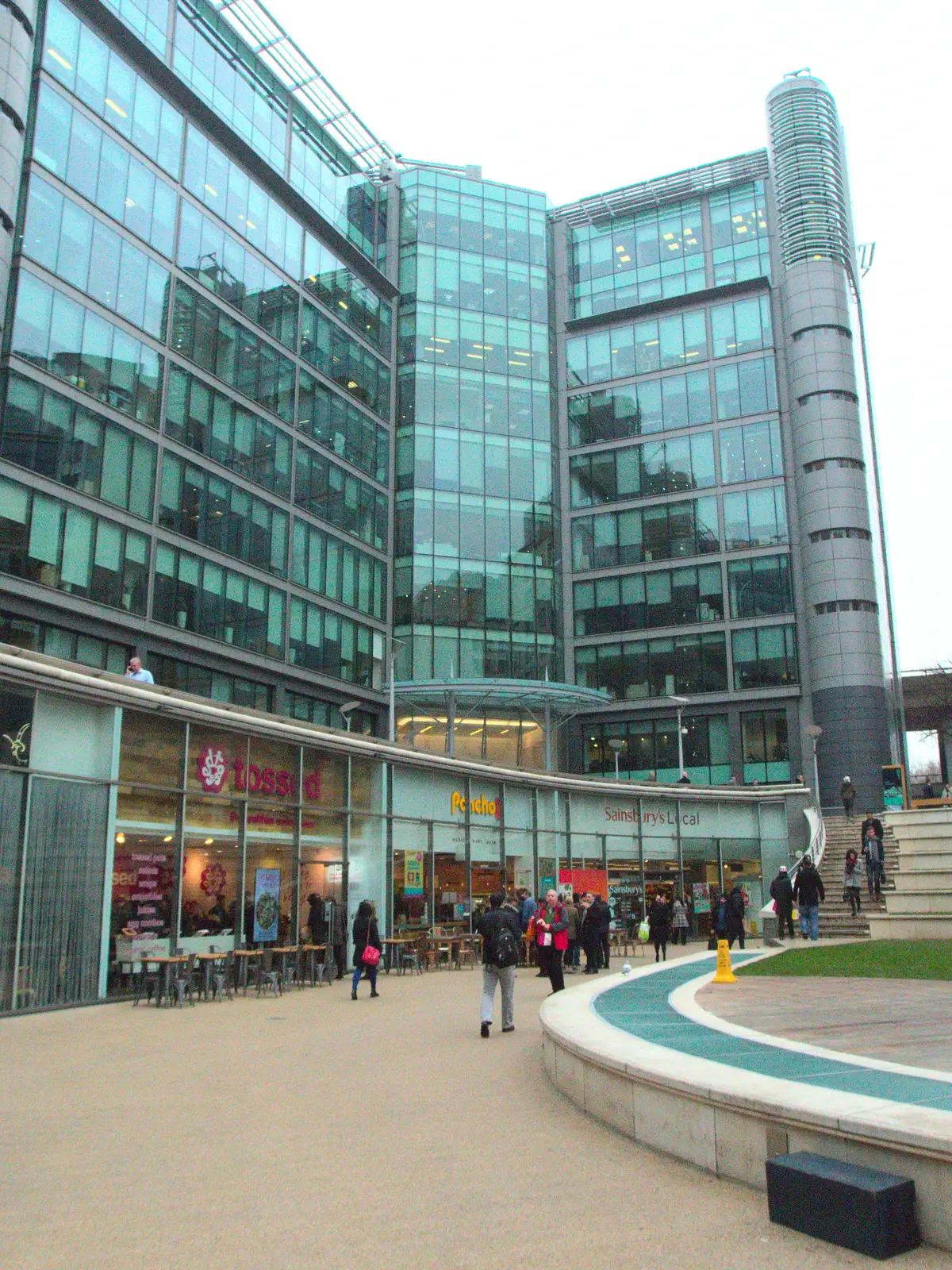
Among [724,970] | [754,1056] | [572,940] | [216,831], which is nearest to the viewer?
[754,1056]

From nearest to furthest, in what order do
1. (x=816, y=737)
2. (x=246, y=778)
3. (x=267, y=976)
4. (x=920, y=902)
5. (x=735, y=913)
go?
1. (x=267, y=976)
2. (x=246, y=778)
3. (x=920, y=902)
4. (x=735, y=913)
5. (x=816, y=737)

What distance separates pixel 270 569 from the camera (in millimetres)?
43750

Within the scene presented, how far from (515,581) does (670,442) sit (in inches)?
474

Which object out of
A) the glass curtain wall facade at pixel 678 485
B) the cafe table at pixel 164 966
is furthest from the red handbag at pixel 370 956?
the glass curtain wall facade at pixel 678 485

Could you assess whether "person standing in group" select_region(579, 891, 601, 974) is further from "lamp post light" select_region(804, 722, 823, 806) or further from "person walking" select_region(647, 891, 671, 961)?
"lamp post light" select_region(804, 722, 823, 806)

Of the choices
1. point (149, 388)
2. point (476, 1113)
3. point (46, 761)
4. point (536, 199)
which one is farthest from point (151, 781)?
point (536, 199)

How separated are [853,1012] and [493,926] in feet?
14.1

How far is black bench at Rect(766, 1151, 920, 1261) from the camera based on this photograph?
189 inches

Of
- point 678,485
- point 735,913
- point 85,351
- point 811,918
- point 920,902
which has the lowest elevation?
point 811,918

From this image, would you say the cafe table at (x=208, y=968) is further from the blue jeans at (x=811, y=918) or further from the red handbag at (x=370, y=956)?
the blue jeans at (x=811, y=918)

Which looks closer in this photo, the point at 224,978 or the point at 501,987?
the point at 501,987

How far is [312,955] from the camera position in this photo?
21578mm

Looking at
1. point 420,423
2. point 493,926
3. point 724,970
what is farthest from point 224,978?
point 420,423

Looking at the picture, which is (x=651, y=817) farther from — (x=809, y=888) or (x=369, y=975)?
(x=369, y=975)
